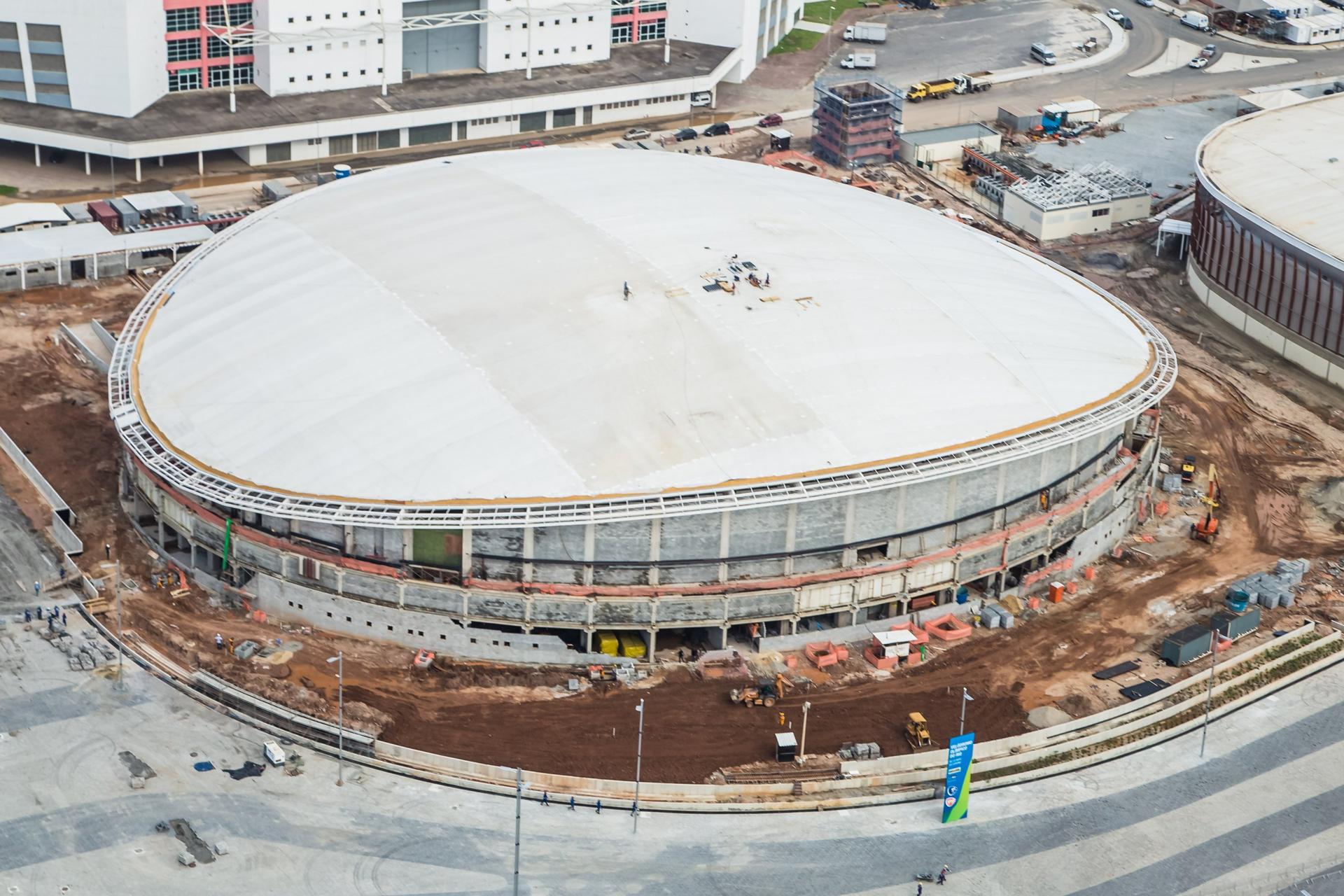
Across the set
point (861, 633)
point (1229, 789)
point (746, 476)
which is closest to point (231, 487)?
point (746, 476)

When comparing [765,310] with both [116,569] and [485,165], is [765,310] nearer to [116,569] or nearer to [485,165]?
[485,165]

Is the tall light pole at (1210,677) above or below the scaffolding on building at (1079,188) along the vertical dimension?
below

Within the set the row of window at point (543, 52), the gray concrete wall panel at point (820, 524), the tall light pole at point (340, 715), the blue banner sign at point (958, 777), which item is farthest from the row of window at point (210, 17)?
the blue banner sign at point (958, 777)

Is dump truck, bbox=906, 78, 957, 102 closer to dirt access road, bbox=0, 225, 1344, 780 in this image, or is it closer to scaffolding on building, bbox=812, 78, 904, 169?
scaffolding on building, bbox=812, 78, 904, 169

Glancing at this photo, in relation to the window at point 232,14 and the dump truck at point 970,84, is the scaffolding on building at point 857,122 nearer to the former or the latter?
the dump truck at point 970,84

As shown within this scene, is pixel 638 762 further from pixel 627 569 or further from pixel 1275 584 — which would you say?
pixel 1275 584

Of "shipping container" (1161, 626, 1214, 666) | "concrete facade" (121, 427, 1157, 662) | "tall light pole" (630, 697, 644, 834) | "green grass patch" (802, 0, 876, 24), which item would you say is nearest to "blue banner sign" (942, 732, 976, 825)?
"tall light pole" (630, 697, 644, 834)

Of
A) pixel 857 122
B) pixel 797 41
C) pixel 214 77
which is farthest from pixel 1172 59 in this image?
pixel 214 77
